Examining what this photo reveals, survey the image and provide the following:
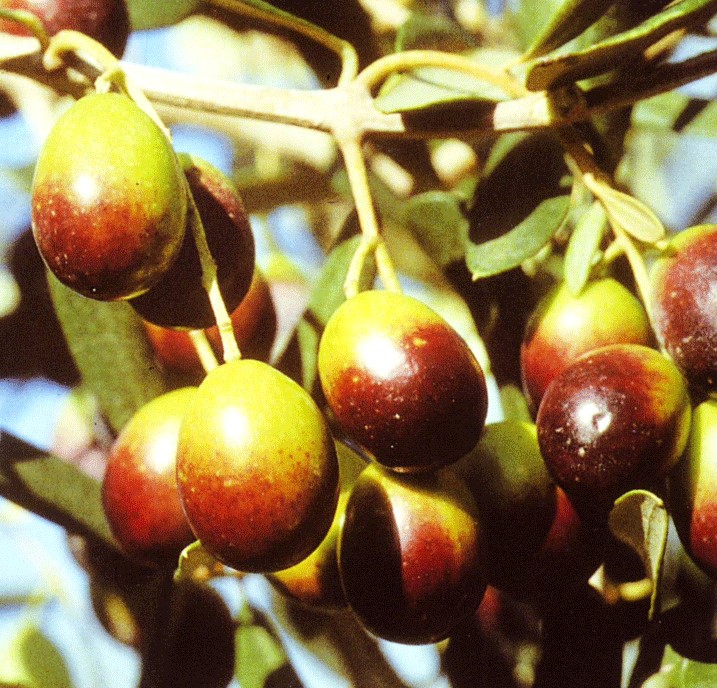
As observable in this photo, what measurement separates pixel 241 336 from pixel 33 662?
1.53ft

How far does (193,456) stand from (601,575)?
0.44 meters

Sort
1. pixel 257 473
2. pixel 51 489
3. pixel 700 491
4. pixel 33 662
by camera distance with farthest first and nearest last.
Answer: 1. pixel 33 662
2. pixel 51 489
3. pixel 700 491
4. pixel 257 473

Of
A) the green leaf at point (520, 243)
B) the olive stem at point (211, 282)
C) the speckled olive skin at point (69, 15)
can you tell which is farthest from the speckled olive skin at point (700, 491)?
the speckled olive skin at point (69, 15)

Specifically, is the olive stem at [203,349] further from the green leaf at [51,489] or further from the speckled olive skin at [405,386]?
the green leaf at [51,489]

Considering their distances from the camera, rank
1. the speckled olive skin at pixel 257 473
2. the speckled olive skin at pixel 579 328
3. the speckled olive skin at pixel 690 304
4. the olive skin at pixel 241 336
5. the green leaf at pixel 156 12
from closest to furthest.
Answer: the speckled olive skin at pixel 257 473 < the speckled olive skin at pixel 690 304 < the speckled olive skin at pixel 579 328 < the olive skin at pixel 241 336 < the green leaf at pixel 156 12

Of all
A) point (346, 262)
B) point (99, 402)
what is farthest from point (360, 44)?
point (99, 402)

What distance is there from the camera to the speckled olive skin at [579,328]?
82cm

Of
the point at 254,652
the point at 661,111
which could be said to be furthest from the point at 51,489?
the point at 661,111

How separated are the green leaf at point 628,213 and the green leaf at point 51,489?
513 mm

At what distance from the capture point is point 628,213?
31.9 inches

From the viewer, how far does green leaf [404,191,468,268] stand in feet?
3.34

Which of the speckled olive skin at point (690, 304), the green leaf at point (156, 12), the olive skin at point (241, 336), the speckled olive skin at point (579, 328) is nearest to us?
the speckled olive skin at point (690, 304)

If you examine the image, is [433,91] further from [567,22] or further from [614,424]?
[614,424]

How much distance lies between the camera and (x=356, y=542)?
2.34 feet
